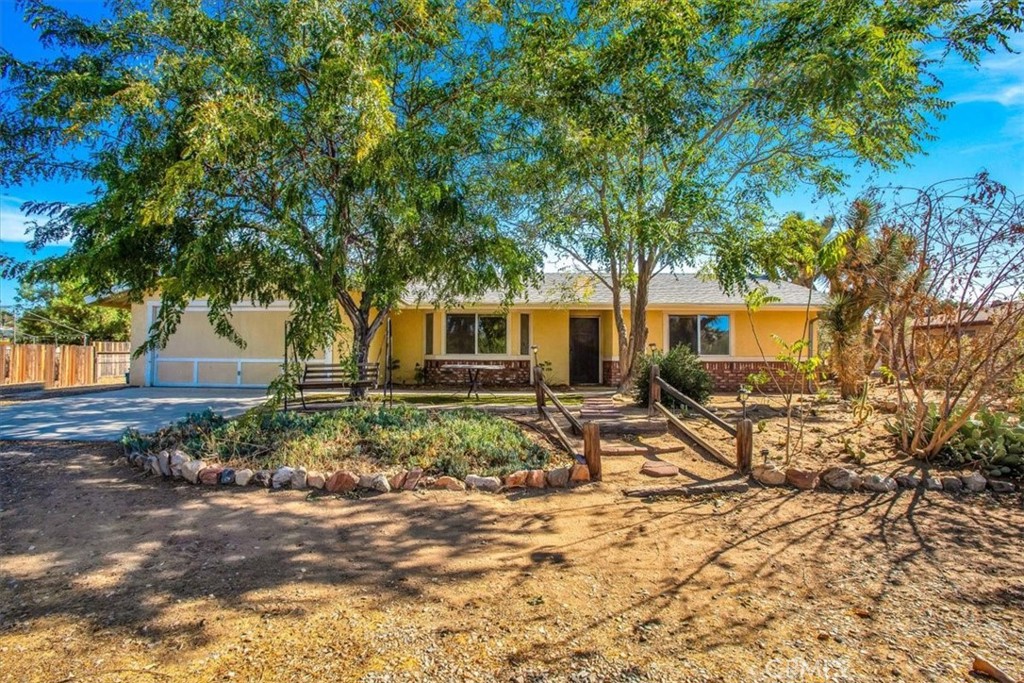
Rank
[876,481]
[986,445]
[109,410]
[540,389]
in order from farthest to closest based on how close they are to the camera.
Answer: [109,410]
[540,389]
[986,445]
[876,481]

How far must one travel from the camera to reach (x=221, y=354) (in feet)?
47.8

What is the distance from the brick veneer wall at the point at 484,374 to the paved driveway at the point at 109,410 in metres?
4.51

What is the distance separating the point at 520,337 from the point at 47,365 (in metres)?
14.4

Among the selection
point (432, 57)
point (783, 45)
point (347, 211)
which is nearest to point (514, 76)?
point (432, 57)

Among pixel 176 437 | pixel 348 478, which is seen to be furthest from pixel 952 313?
pixel 176 437

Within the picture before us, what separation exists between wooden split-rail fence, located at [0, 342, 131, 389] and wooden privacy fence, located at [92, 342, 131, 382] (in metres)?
0.06

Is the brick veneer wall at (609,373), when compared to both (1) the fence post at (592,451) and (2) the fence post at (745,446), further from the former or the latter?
(1) the fence post at (592,451)

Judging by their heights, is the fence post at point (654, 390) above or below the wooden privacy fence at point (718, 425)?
above

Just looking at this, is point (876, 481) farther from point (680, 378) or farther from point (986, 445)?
point (680, 378)

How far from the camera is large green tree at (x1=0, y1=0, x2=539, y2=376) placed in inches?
246

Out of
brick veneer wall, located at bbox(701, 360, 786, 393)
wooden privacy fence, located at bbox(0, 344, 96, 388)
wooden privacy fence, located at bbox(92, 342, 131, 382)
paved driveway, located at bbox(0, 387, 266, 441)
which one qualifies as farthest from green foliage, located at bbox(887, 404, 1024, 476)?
wooden privacy fence, located at bbox(92, 342, 131, 382)

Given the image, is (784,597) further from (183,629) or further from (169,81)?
(169,81)

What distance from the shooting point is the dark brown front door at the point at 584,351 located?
1625 centimetres

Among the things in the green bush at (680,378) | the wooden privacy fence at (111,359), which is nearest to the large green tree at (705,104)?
the green bush at (680,378)
